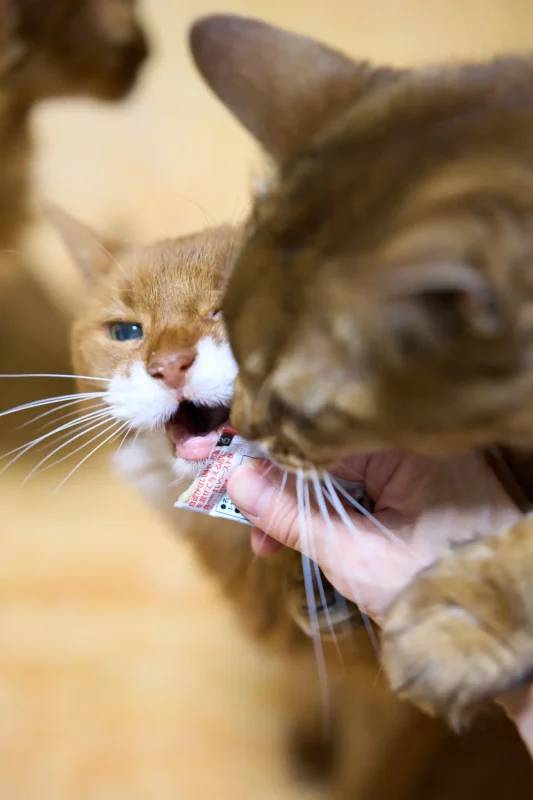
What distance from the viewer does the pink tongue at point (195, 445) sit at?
1.05 metres

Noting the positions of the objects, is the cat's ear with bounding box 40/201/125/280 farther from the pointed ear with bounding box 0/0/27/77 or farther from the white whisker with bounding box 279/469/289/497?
the white whisker with bounding box 279/469/289/497

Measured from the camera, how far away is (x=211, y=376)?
976mm

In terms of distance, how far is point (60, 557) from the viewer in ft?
5.16

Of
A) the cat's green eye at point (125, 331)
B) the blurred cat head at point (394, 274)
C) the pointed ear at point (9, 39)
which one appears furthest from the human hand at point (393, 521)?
the pointed ear at point (9, 39)

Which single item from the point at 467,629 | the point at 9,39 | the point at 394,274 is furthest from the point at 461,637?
the point at 9,39

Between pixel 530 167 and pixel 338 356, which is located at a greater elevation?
pixel 530 167

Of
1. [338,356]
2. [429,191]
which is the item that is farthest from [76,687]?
[429,191]

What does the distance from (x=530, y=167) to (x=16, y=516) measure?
1.44 m

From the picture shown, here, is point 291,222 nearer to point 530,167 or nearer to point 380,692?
point 530,167

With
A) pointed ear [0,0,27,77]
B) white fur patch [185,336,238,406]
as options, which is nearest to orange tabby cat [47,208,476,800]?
white fur patch [185,336,238,406]

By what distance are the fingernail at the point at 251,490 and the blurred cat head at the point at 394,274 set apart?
82 millimetres

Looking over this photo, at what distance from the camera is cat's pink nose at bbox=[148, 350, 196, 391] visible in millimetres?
977

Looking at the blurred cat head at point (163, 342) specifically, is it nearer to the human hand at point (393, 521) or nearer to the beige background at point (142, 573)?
the human hand at point (393, 521)

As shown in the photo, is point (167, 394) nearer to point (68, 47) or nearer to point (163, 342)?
point (163, 342)
